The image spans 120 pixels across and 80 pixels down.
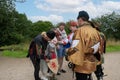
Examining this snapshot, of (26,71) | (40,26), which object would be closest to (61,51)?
(26,71)

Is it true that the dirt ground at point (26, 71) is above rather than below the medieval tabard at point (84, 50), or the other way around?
below

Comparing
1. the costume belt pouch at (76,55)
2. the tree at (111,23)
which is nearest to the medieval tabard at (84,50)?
the costume belt pouch at (76,55)

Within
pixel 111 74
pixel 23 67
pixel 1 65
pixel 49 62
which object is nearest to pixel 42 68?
pixel 49 62

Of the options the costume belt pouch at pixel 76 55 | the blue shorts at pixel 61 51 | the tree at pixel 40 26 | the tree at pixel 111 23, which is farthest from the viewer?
the tree at pixel 40 26

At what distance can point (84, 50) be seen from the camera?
7000 mm

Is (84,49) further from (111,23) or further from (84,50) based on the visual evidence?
(111,23)

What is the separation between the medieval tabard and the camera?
6.96 meters

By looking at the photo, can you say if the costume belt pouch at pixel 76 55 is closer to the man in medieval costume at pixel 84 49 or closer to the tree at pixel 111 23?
the man in medieval costume at pixel 84 49

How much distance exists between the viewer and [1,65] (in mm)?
16078

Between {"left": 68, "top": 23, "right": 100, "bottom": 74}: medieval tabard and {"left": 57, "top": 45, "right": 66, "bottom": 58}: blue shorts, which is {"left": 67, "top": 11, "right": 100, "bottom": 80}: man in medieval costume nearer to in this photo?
{"left": 68, "top": 23, "right": 100, "bottom": 74}: medieval tabard

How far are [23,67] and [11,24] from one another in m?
23.1

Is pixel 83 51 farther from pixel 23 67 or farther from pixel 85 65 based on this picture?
pixel 23 67

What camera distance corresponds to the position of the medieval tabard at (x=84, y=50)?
22.8 ft

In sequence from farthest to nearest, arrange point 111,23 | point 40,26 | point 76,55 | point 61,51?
point 40,26, point 111,23, point 61,51, point 76,55
